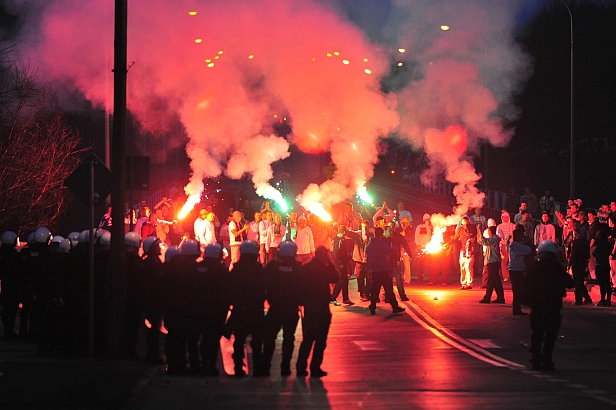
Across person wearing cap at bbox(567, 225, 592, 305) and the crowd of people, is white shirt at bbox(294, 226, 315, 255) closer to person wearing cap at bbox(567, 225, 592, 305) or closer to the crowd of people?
person wearing cap at bbox(567, 225, 592, 305)

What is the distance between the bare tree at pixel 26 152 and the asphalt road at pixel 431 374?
1157cm

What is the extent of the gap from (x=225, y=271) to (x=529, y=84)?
42147 millimetres

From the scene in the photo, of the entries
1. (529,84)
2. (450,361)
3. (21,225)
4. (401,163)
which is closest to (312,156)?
(401,163)

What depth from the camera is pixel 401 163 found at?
6550 centimetres

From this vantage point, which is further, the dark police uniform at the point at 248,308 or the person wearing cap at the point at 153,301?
the person wearing cap at the point at 153,301

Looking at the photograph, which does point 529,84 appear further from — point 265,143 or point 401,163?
point 265,143

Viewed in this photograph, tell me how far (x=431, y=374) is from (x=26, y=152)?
1830cm

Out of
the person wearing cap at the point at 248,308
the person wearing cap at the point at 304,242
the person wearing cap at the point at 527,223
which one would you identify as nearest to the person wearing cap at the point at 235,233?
the person wearing cap at the point at 304,242

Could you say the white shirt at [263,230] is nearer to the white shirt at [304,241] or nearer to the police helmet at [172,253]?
the white shirt at [304,241]

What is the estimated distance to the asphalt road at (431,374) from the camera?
10297 millimetres

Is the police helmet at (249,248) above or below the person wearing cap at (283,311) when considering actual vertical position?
above

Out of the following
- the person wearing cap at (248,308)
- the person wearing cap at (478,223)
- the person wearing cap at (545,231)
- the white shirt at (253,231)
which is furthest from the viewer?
the person wearing cap at (478,223)

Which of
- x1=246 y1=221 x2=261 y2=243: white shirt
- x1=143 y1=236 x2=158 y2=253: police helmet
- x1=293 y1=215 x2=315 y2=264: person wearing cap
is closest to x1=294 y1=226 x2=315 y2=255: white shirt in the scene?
x1=293 y1=215 x2=315 y2=264: person wearing cap

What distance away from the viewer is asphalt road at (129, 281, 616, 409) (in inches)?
405
